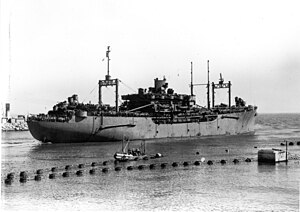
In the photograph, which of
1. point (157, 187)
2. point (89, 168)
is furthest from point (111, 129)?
point (157, 187)

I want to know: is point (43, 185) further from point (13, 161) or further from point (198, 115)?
point (198, 115)

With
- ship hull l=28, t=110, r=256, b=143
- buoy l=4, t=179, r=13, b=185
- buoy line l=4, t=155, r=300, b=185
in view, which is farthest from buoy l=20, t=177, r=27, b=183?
ship hull l=28, t=110, r=256, b=143

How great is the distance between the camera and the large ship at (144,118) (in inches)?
2211

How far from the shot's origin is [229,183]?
2822 cm

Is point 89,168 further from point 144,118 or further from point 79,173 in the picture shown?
point 144,118

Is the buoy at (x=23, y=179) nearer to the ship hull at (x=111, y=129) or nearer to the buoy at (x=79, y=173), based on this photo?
the buoy at (x=79, y=173)

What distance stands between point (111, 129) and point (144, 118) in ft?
20.0

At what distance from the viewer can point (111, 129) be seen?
5878 cm

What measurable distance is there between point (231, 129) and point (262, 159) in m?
39.7

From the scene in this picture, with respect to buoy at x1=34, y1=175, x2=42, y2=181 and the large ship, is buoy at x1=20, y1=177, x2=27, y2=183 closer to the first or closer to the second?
buoy at x1=34, y1=175, x2=42, y2=181

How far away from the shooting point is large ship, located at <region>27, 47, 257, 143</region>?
56.2 metres

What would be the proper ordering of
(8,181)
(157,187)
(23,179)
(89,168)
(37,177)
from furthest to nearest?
1. (89,168)
2. (37,177)
3. (23,179)
4. (8,181)
5. (157,187)

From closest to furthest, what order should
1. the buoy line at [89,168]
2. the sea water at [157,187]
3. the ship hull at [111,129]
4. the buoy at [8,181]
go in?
the sea water at [157,187] → the buoy at [8,181] → the buoy line at [89,168] → the ship hull at [111,129]

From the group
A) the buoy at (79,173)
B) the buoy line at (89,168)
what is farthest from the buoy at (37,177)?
the buoy at (79,173)
